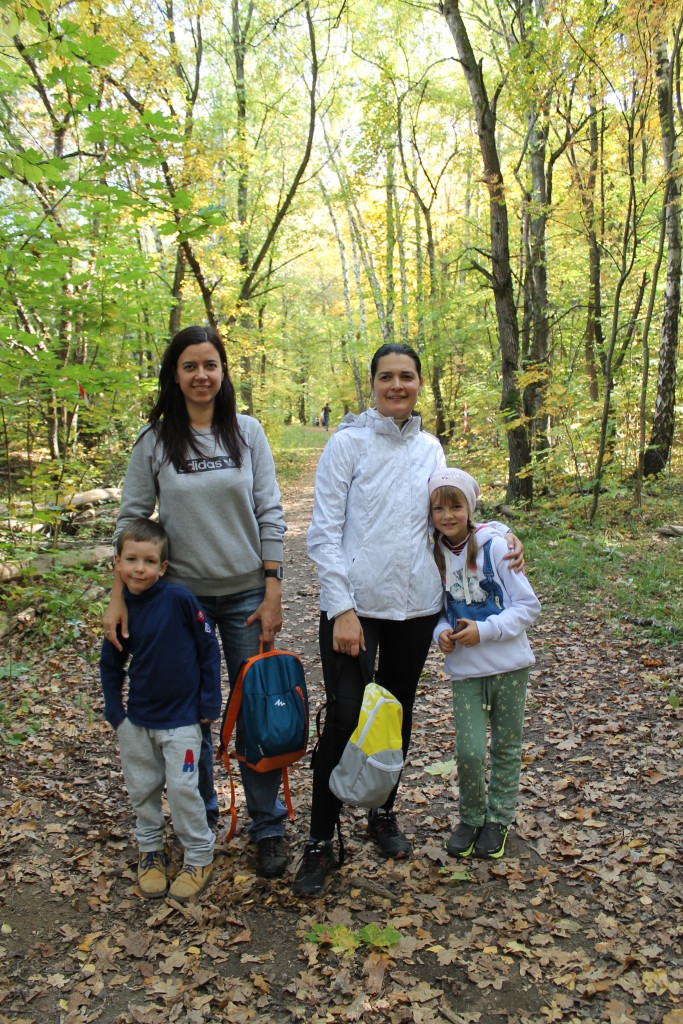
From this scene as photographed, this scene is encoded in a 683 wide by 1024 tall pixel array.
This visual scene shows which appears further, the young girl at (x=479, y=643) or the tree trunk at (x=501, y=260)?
the tree trunk at (x=501, y=260)

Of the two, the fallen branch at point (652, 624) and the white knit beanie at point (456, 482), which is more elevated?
the white knit beanie at point (456, 482)

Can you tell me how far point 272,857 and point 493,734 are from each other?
3.85 ft

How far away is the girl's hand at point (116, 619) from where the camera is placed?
2.75m

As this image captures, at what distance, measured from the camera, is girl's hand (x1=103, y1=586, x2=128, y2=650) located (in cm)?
275

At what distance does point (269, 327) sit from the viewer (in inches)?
817

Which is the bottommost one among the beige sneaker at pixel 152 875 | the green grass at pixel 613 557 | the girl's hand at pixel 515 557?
the beige sneaker at pixel 152 875

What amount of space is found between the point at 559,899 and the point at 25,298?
6.09m

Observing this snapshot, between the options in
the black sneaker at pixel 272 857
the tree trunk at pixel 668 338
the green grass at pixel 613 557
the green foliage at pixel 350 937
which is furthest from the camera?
the tree trunk at pixel 668 338

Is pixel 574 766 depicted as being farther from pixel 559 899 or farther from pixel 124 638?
pixel 124 638

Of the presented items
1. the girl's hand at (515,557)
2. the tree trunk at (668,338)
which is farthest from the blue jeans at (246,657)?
the tree trunk at (668,338)

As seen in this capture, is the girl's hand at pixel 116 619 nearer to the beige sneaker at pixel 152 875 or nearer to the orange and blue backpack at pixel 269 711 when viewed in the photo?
the orange and blue backpack at pixel 269 711

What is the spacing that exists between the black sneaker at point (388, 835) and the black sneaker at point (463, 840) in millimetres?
204

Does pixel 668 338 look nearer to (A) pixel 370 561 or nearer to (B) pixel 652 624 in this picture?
(B) pixel 652 624

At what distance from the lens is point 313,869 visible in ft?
9.43
